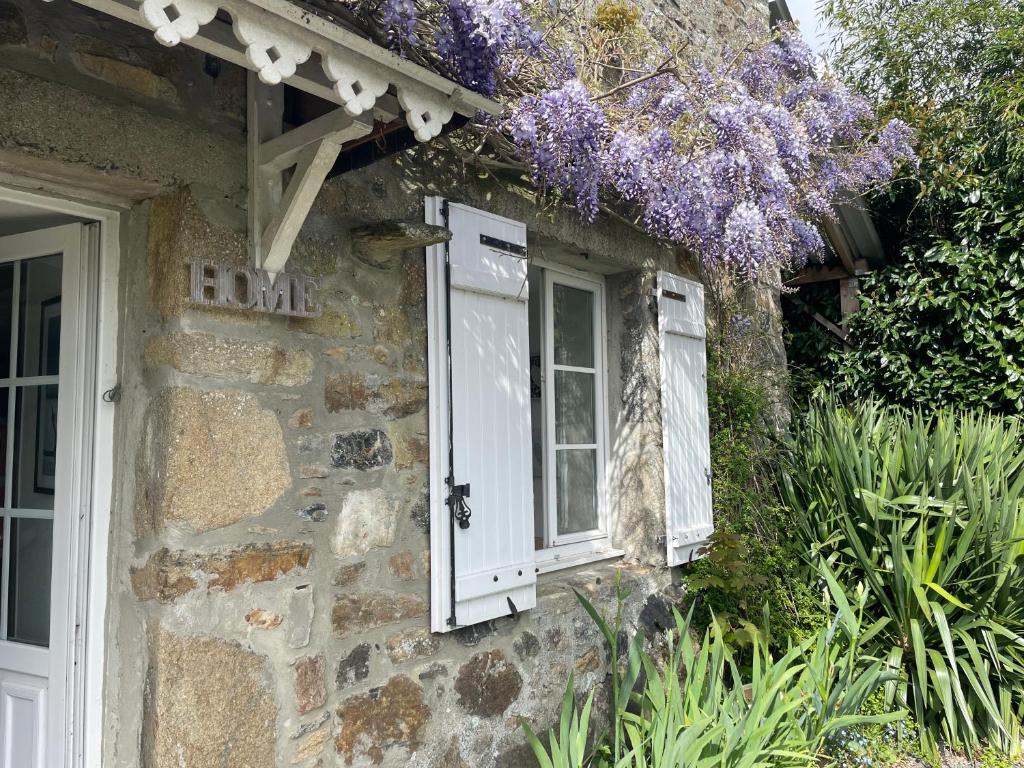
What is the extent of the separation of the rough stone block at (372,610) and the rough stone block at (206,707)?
0.26 m

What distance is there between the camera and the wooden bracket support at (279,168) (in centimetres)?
192

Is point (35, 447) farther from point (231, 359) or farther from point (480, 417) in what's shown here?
point (480, 417)

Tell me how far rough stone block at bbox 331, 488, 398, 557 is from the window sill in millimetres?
1010

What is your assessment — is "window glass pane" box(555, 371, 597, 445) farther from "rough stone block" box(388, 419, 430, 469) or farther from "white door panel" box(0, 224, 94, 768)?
"white door panel" box(0, 224, 94, 768)

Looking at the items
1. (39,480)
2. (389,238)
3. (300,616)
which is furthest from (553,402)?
(39,480)

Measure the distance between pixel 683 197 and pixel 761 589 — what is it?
76.6 inches

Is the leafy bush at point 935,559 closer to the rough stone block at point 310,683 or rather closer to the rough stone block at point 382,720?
the rough stone block at point 382,720

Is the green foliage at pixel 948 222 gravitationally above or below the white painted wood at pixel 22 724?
above

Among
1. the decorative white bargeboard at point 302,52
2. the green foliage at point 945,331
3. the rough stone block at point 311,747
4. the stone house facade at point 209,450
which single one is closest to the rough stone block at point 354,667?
the stone house facade at point 209,450

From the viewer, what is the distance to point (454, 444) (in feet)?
8.38

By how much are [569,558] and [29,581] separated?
6.51ft

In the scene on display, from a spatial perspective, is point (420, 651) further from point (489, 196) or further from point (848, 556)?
point (848, 556)

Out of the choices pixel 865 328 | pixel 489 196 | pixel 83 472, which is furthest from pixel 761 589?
pixel 83 472

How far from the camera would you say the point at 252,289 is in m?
2.03
